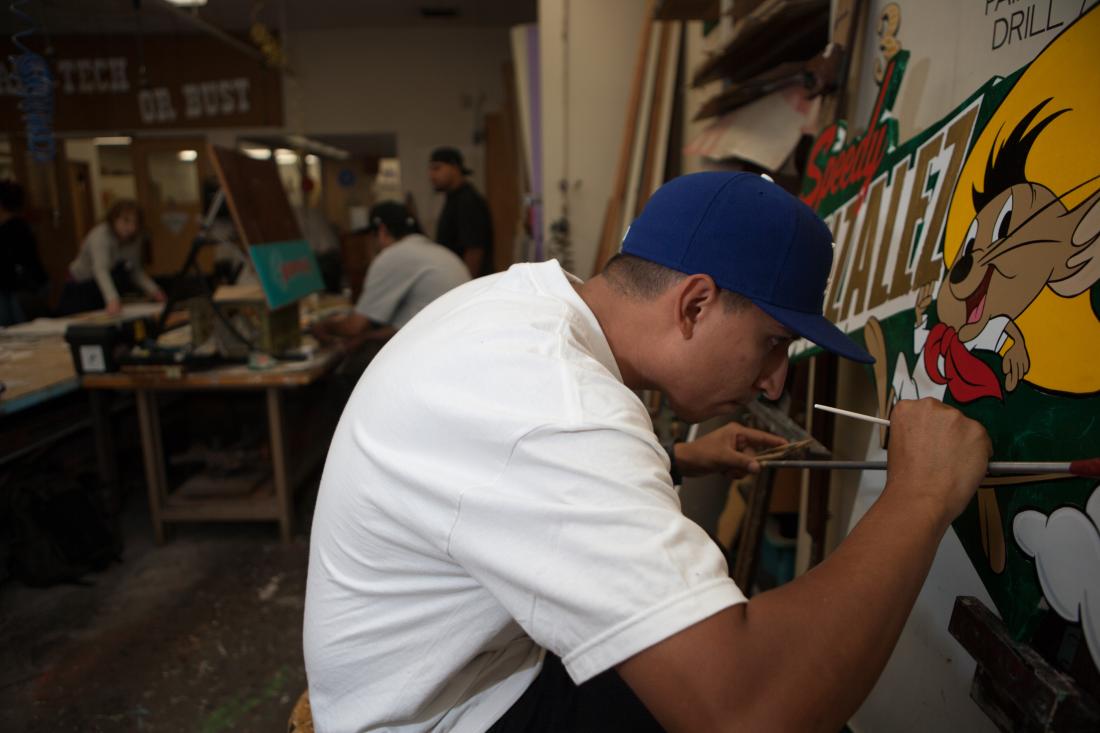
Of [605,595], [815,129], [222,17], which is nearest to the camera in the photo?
[605,595]

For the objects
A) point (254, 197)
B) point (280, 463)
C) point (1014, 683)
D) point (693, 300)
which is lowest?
point (280, 463)

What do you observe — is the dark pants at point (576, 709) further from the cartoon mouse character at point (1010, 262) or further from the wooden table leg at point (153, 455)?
the wooden table leg at point (153, 455)

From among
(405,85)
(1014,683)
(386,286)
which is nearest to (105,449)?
(386,286)

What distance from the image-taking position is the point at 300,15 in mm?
7473

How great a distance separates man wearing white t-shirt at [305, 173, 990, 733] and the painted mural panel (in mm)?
120

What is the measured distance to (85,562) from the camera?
3012 mm

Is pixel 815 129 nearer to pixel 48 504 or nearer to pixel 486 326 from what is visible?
pixel 486 326

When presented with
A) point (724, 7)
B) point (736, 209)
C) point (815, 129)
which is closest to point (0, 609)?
point (736, 209)

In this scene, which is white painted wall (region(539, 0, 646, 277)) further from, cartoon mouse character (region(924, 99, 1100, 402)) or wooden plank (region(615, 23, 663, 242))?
cartoon mouse character (region(924, 99, 1100, 402))

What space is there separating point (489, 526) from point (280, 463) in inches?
108

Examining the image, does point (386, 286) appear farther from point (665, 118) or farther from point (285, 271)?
point (665, 118)

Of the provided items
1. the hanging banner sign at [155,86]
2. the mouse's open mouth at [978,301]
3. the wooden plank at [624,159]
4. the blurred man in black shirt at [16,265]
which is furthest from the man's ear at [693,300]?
the hanging banner sign at [155,86]

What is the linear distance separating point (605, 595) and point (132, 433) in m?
4.96

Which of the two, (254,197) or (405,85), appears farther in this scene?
(405,85)
